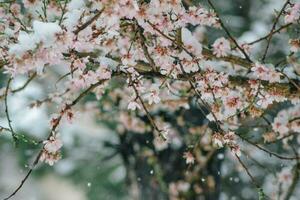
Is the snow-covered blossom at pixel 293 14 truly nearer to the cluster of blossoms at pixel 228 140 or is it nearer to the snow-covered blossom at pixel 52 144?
the cluster of blossoms at pixel 228 140

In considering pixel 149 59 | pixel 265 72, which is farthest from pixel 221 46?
pixel 149 59

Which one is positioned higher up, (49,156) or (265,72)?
(265,72)

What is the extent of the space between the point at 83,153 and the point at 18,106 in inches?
66.9

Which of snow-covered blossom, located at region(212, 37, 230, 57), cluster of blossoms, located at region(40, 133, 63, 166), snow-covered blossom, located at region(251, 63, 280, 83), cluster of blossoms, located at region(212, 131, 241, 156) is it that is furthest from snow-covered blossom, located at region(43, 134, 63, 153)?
snow-covered blossom, located at region(251, 63, 280, 83)

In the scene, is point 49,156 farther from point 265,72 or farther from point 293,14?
point 293,14

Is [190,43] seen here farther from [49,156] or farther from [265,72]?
[49,156]

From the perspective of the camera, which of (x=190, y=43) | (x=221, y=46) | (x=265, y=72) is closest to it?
(x=190, y=43)

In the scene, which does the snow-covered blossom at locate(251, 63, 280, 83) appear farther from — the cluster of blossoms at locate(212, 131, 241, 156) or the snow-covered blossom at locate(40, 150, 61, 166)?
the snow-covered blossom at locate(40, 150, 61, 166)

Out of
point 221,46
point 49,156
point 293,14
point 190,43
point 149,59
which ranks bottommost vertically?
point 49,156

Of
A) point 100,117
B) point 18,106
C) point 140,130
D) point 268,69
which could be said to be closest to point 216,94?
point 268,69

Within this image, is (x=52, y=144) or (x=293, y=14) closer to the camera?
(x=52, y=144)

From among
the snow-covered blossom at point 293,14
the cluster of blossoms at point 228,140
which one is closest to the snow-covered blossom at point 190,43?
the cluster of blossoms at point 228,140

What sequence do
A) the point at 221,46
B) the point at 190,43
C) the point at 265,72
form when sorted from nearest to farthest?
1. the point at 190,43
2. the point at 265,72
3. the point at 221,46

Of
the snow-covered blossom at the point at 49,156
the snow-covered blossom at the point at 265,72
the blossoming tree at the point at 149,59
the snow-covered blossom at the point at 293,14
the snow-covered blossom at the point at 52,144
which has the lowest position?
the snow-covered blossom at the point at 49,156
